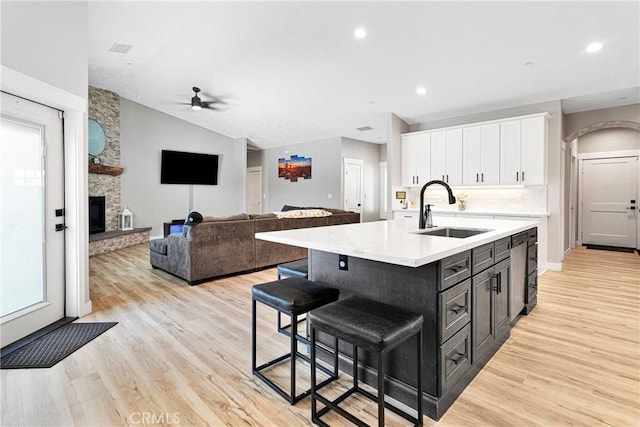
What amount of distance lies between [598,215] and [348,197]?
5.59 meters

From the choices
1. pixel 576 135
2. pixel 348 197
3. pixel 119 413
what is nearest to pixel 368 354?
pixel 119 413

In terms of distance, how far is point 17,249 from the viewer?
8.62 feet

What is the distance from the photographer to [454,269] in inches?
69.2

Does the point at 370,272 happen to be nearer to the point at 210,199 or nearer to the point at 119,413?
the point at 119,413

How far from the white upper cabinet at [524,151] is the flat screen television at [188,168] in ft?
23.8

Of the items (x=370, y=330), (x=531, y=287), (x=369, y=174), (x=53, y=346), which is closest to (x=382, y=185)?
(x=369, y=174)

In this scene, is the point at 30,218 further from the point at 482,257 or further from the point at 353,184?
the point at 353,184

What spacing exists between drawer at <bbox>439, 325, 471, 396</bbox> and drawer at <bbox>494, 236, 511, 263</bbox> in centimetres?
64

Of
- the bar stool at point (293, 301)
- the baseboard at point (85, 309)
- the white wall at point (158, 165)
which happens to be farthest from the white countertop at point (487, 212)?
the white wall at point (158, 165)

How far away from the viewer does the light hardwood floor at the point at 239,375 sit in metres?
1.70

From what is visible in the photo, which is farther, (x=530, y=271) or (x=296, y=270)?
(x=530, y=271)

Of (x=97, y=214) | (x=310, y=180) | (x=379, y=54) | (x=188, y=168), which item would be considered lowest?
(x=97, y=214)

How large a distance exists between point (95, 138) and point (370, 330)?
770 cm

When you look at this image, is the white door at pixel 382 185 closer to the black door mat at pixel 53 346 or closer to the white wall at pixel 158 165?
the white wall at pixel 158 165
